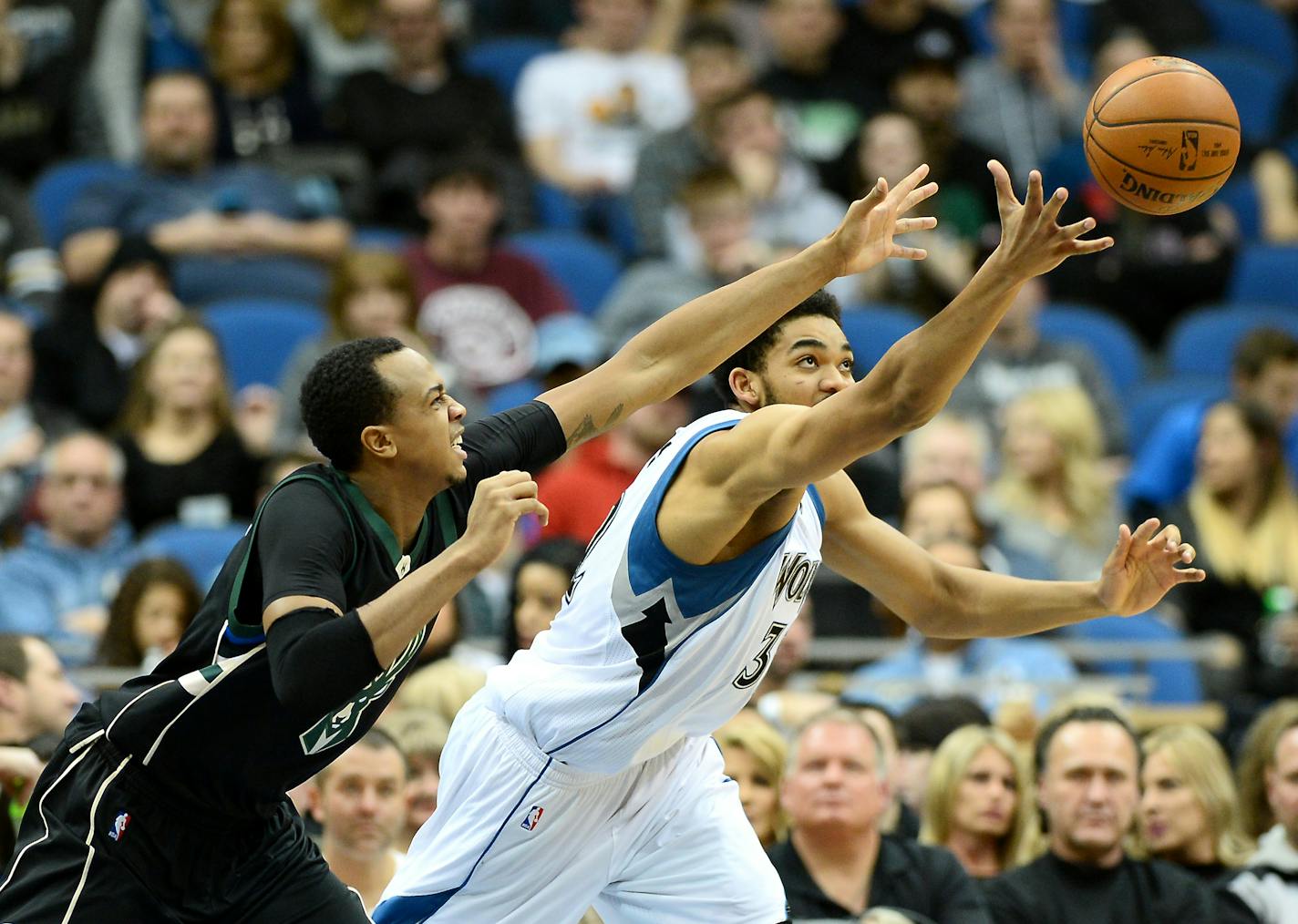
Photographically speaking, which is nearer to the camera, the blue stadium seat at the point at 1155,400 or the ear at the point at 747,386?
the ear at the point at 747,386

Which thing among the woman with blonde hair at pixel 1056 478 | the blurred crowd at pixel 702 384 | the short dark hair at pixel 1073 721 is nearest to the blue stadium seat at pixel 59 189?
the blurred crowd at pixel 702 384

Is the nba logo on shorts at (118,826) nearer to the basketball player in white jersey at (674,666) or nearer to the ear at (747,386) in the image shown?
the basketball player in white jersey at (674,666)

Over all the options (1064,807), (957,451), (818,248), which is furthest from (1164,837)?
(818,248)

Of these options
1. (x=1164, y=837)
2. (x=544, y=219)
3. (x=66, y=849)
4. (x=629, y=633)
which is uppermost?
(x=544, y=219)

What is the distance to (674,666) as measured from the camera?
518cm

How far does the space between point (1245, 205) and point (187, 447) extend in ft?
25.4

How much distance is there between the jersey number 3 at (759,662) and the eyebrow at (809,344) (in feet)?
2.49

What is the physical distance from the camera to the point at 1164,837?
25.1 ft

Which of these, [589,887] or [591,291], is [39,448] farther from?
[589,887]

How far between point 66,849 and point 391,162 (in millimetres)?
7823

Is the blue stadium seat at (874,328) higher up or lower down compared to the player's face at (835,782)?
higher up

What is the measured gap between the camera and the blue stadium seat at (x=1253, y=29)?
15.0 m

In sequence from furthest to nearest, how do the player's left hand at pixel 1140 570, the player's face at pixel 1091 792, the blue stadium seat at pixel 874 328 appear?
the blue stadium seat at pixel 874 328, the player's face at pixel 1091 792, the player's left hand at pixel 1140 570

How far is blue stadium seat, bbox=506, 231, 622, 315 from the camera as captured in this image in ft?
39.1
